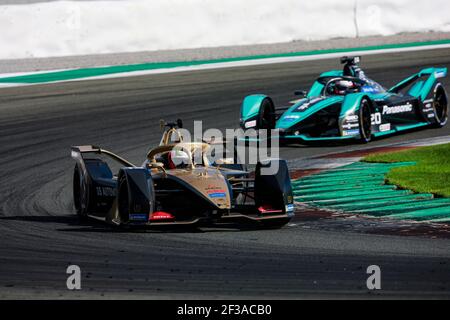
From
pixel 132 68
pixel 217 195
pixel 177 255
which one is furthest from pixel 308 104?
pixel 132 68

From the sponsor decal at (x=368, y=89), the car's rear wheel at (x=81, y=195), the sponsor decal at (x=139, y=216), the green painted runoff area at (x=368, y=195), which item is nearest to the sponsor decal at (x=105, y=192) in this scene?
the car's rear wheel at (x=81, y=195)

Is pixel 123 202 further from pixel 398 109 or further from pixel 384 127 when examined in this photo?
pixel 398 109

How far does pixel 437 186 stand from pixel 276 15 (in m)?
22.4

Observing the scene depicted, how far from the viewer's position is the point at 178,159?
12922mm

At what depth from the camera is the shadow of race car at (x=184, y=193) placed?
11875 millimetres

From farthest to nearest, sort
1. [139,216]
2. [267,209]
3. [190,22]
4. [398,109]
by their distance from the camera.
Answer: [190,22] < [398,109] < [267,209] < [139,216]

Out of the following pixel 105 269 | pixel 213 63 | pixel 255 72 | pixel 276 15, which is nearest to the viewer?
pixel 105 269

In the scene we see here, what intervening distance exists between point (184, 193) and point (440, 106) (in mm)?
11234

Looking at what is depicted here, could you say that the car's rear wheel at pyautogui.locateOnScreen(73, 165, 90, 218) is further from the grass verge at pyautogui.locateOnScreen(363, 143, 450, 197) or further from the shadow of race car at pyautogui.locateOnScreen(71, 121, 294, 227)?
the grass verge at pyautogui.locateOnScreen(363, 143, 450, 197)

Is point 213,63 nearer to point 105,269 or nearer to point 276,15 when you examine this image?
point 276,15

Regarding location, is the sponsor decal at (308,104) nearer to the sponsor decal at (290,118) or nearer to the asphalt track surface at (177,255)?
the sponsor decal at (290,118)

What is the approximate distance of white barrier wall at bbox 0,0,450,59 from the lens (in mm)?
32906
